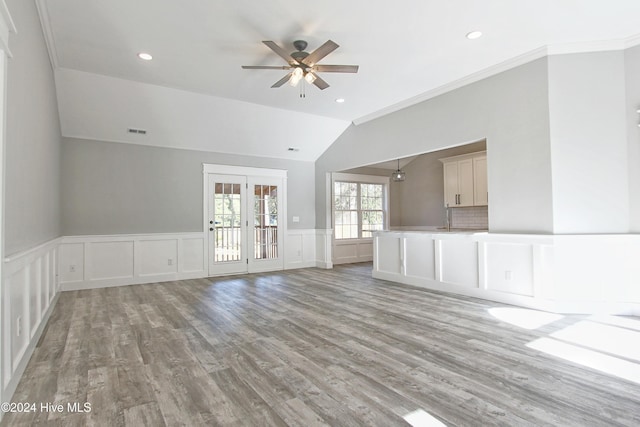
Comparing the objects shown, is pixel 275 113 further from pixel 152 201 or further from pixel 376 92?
pixel 152 201

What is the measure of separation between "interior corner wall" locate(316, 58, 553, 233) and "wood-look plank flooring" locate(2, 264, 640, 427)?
4.48 ft

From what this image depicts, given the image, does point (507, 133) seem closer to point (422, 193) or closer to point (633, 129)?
point (633, 129)

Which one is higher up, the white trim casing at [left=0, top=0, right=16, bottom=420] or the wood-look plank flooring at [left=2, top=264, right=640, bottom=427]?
the white trim casing at [left=0, top=0, right=16, bottom=420]

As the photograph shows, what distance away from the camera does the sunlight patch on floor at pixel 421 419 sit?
1800 millimetres

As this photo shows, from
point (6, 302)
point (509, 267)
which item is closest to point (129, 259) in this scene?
point (6, 302)

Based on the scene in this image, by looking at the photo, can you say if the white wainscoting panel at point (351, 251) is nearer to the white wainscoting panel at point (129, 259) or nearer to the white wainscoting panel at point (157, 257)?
the white wainscoting panel at point (129, 259)

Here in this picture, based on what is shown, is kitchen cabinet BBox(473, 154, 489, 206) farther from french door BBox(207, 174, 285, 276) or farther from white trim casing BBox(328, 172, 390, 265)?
french door BBox(207, 174, 285, 276)

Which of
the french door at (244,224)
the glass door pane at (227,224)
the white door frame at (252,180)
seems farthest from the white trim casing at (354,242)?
the glass door pane at (227,224)

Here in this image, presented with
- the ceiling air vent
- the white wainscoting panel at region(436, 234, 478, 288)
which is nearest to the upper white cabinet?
the white wainscoting panel at region(436, 234, 478, 288)

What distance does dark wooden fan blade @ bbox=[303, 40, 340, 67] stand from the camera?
10.5 feet

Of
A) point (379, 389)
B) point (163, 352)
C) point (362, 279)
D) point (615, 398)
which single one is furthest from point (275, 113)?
point (615, 398)

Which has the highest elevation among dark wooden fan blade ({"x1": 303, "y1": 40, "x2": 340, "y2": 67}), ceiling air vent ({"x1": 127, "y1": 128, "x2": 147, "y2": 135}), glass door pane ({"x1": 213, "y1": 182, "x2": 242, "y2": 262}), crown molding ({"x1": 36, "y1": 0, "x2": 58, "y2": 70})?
crown molding ({"x1": 36, "y1": 0, "x2": 58, "y2": 70})

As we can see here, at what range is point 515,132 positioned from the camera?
13.9ft

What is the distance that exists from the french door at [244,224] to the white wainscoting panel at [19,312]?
3465mm
